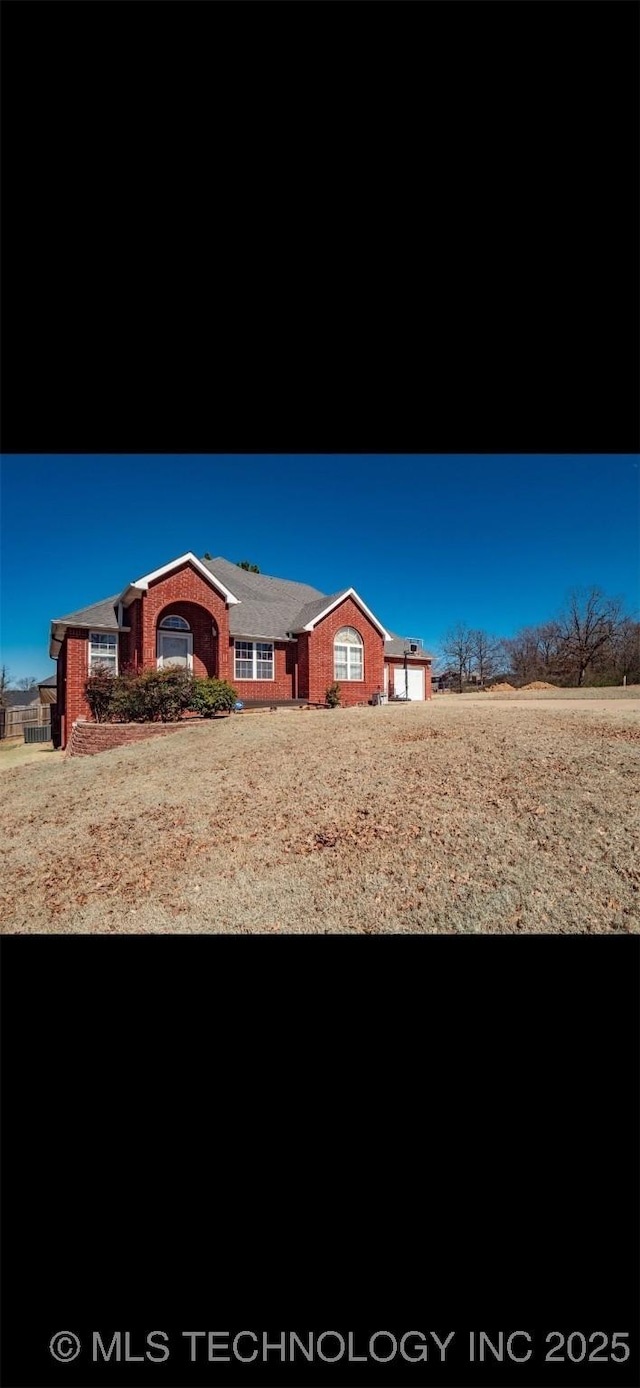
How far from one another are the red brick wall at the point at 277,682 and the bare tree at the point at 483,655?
11.4m

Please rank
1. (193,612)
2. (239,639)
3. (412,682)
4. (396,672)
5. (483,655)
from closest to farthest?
(193,612), (239,639), (396,672), (412,682), (483,655)

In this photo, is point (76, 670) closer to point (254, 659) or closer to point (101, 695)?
point (101, 695)

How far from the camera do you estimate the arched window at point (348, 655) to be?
1468 cm

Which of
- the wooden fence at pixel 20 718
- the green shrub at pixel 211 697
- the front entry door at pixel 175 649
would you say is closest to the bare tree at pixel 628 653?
the green shrub at pixel 211 697

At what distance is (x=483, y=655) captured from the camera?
25.5m

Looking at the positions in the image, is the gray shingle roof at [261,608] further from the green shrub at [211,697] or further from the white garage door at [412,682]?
the green shrub at [211,697]

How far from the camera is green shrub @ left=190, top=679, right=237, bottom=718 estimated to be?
32.8 ft

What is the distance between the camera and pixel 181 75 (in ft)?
3.93

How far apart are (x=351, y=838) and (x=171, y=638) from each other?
9.45m

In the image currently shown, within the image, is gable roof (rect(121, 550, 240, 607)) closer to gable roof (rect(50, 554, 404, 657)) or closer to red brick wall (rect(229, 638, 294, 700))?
gable roof (rect(50, 554, 404, 657))

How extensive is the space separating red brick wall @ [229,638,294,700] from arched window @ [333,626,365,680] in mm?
1367

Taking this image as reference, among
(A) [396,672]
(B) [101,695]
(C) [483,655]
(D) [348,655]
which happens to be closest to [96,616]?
(B) [101,695]

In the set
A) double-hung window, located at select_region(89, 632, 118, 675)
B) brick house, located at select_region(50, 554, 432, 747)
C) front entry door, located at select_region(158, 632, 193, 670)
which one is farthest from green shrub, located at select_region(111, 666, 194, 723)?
front entry door, located at select_region(158, 632, 193, 670)

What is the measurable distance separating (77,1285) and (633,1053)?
1.48m
